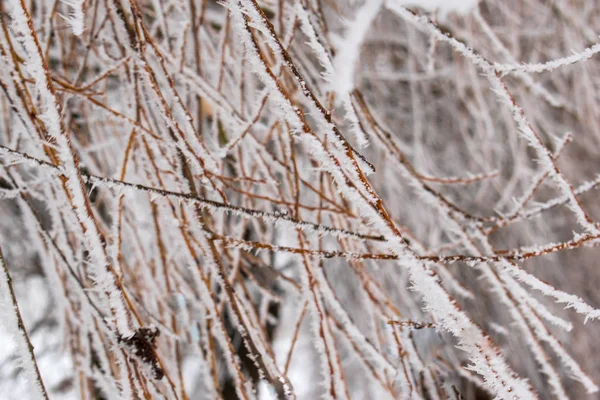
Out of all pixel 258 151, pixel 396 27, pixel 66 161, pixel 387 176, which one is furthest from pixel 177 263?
pixel 396 27

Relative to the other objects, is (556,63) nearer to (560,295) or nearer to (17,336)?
(560,295)

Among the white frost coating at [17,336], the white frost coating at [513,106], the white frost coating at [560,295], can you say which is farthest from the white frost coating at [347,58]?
the white frost coating at [17,336]

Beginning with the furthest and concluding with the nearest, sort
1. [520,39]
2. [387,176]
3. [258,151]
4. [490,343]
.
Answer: [520,39], [387,176], [258,151], [490,343]

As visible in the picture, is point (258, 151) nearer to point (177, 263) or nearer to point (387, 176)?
point (177, 263)

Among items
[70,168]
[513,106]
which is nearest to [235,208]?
[70,168]

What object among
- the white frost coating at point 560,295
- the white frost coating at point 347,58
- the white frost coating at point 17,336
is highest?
the white frost coating at point 347,58

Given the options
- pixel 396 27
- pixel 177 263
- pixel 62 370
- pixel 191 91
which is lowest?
pixel 177 263

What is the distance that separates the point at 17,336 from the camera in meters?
0.72

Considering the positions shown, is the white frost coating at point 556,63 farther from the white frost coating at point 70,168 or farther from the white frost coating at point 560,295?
the white frost coating at point 70,168

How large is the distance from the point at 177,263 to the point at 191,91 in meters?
0.45

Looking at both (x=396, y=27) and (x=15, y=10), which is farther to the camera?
(x=396, y=27)

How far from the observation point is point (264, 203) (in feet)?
4.54

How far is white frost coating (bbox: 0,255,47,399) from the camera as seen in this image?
2.33 feet

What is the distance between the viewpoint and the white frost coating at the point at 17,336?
71 centimetres
